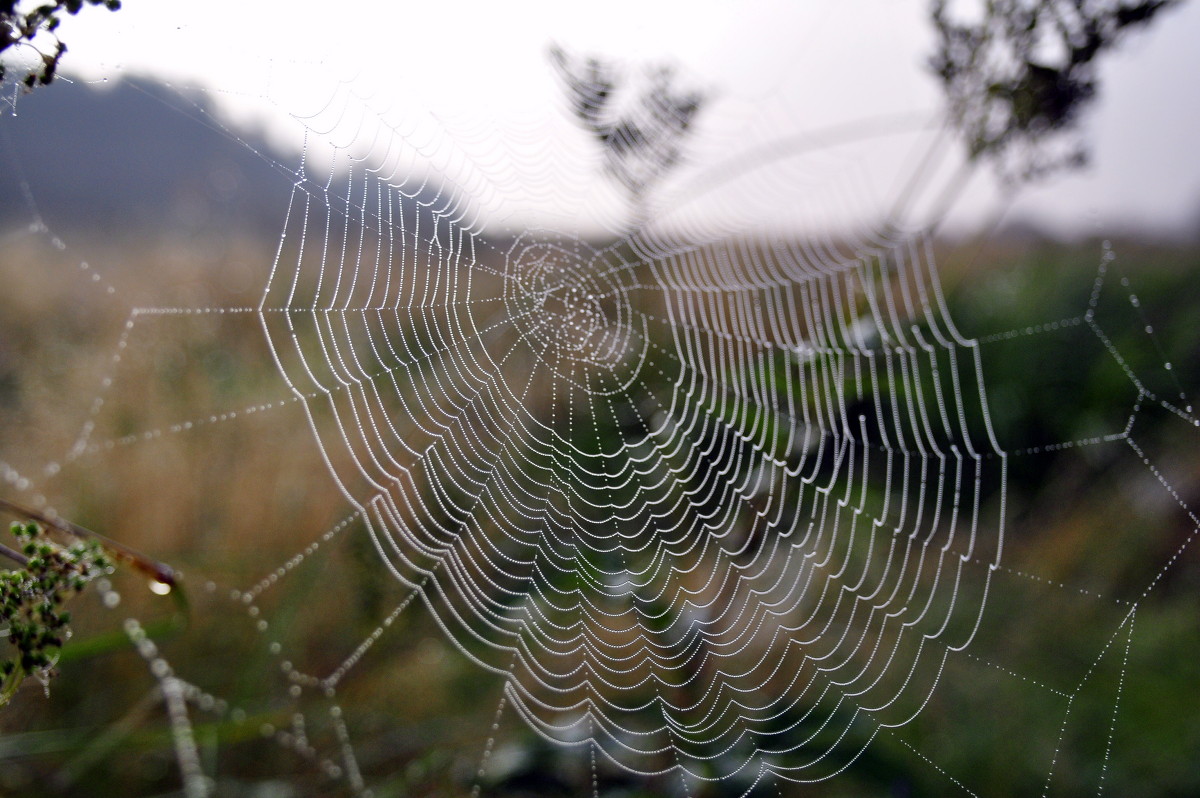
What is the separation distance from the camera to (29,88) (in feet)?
2.34

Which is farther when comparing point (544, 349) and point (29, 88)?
point (544, 349)

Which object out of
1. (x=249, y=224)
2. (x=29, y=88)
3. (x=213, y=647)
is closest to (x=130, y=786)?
(x=213, y=647)

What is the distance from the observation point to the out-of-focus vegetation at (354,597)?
231 centimetres

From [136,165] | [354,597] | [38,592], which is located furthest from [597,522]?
[136,165]

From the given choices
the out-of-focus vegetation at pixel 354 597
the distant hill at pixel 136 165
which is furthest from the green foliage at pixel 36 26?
the out-of-focus vegetation at pixel 354 597

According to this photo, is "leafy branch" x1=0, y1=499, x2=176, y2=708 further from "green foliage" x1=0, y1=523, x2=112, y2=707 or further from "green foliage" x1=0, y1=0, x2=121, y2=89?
"green foliage" x1=0, y1=0, x2=121, y2=89

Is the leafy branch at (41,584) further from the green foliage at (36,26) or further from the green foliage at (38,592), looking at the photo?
the green foliage at (36,26)

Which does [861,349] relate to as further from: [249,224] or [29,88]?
[249,224]

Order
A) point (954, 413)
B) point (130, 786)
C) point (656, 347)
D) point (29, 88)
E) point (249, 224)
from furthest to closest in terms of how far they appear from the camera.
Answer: point (249, 224), point (954, 413), point (656, 347), point (130, 786), point (29, 88)

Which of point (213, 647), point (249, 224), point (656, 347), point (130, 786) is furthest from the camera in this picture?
point (249, 224)

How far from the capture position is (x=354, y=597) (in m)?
2.88

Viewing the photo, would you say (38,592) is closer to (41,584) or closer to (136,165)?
(41,584)

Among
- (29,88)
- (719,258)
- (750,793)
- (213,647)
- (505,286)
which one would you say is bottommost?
(213,647)

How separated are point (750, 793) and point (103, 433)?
2.76m
